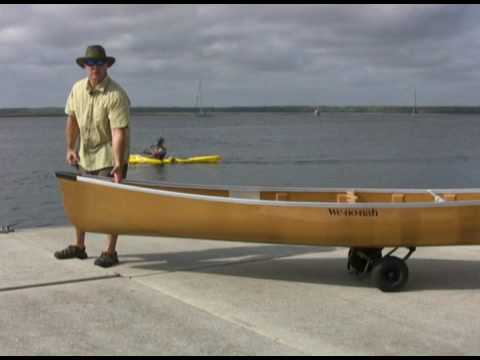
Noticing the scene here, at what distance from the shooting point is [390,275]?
16.3 feet

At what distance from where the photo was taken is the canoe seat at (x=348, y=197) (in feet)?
19.3

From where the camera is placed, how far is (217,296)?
4734 millimetres

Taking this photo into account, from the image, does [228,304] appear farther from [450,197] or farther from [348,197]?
[450,197]

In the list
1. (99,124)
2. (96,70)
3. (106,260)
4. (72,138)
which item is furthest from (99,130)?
(106,260)

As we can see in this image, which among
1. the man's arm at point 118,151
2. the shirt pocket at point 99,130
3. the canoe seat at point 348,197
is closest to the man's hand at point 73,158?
the shirt pocket at point 99,130

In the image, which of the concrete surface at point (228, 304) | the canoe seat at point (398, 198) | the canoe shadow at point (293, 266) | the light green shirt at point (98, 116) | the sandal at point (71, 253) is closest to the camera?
the concrete surface at point (228, 304)

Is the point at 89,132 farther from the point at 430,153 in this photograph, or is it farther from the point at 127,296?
the point at 430,153

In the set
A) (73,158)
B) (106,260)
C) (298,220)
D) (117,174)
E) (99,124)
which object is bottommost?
(106,260)

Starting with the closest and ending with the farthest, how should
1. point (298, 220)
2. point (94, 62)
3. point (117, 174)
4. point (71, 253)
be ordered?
point (298, 220) < point (117, 174) < point (94, 62) < point (71, 253)

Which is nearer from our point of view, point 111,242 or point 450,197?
point 111,242

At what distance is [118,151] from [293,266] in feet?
6.24

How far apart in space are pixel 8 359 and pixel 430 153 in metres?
47.0

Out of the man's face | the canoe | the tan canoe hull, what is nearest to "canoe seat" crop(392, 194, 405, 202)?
the canoe

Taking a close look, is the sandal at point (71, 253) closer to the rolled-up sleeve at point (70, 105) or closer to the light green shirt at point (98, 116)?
the light green shirt at point (98, 116)
